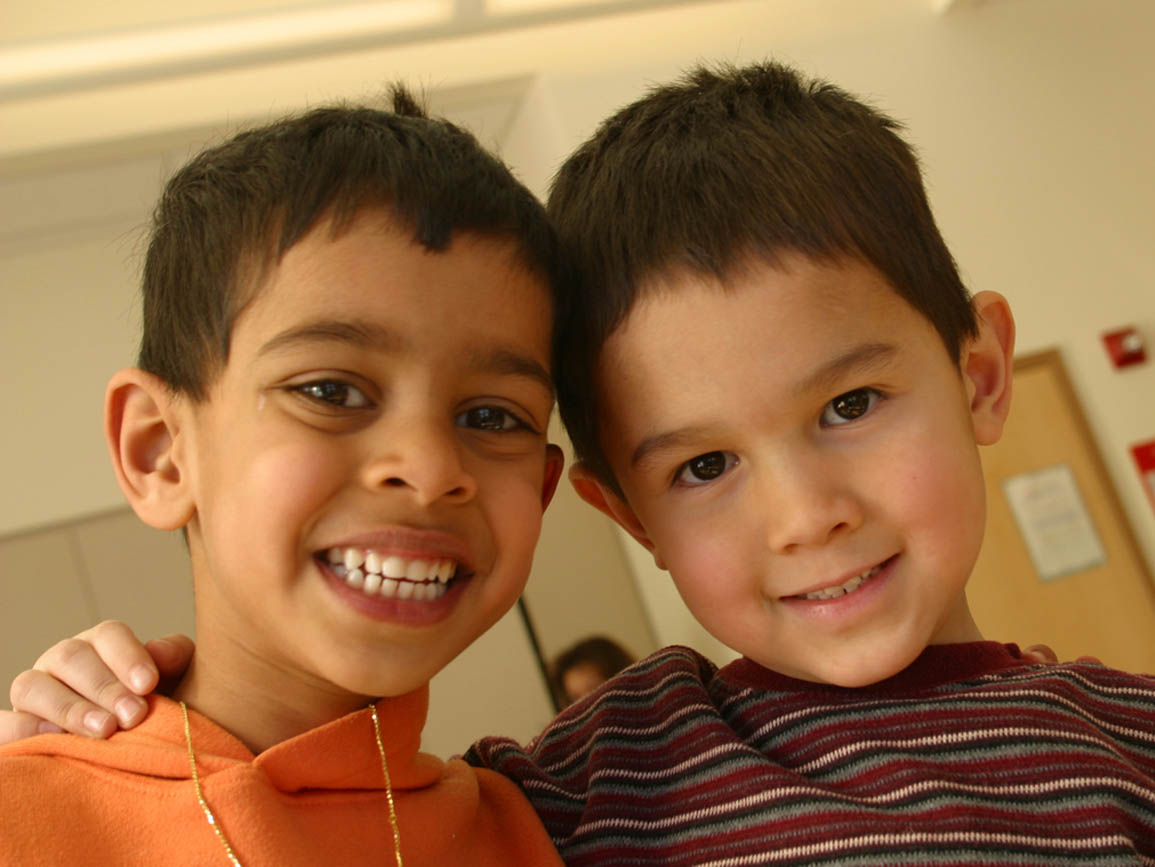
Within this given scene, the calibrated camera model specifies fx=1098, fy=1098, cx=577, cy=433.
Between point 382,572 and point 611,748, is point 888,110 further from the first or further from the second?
point 382,572

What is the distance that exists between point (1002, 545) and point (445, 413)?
3.41m

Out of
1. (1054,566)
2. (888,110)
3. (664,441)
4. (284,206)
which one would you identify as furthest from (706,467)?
(888,110)

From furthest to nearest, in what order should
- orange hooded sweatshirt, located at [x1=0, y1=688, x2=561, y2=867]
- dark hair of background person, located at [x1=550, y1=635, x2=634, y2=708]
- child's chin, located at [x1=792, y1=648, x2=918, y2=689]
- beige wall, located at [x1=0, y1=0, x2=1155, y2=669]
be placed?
1. beige wall, located at [x1=0, y1=0, x2=1155, y2=669]
2. dark hair of background person, located at [x1=550, y1=635, x2=634, y2=708]
3. child's chin, located at [x1=792, y1=648, x2=918, y2=689]
4. orange hooded sweatshirt, located at [x1=0, y1=688, x2=561, y2=867]

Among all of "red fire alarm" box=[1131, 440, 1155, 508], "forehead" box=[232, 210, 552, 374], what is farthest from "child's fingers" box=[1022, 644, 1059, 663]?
"red fire alarm" box=[1131, 440, 1155, 508]

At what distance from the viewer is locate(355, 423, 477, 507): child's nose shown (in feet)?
2.66

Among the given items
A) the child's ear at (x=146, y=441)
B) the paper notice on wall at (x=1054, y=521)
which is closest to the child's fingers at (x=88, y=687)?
the child's ear at (x=146, y=441)

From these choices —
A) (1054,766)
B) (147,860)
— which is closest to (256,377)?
(147,860)

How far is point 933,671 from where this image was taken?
1.01 meters

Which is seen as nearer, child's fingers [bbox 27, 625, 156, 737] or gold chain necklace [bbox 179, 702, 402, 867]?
gold chain necklace [bbox 179, 702, 402, 867]

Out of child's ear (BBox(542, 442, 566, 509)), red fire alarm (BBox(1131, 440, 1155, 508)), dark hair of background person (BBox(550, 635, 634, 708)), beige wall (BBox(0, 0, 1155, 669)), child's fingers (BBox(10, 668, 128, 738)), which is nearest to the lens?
child's fingers (BBox(10, 668, 128, 738))

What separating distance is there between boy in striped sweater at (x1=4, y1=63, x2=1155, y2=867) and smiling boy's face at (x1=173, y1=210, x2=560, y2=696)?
21cm

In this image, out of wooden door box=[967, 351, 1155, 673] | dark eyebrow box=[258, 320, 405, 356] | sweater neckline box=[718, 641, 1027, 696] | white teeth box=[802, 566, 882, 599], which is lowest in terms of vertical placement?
wooden door box=[967, 351, 1155, 673]

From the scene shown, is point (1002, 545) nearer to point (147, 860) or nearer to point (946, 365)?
point (946, 365)

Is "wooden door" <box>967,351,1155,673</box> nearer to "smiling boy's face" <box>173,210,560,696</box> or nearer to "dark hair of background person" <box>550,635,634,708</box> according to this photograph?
"dark hair of background person" <box>550,635,634,708</box>
